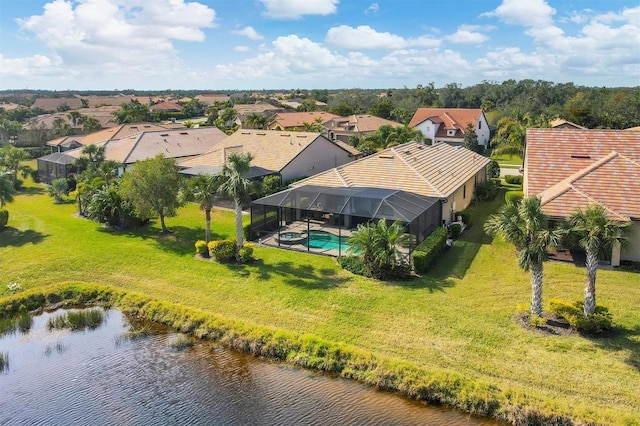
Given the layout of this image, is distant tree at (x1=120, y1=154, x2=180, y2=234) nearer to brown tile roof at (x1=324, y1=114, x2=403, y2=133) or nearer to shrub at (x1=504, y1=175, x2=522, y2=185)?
shrub at (x1=504, y1=175, x2=522, y2=185)

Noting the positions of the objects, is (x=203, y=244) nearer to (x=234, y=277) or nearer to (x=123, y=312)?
(x=234, y=277)

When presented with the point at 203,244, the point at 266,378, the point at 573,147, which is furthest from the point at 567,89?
the point at 266,378

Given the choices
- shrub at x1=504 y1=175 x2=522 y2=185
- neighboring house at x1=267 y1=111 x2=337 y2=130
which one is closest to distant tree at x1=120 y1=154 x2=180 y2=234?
shrub at x1=504 y1=175 x2=522 y2=185

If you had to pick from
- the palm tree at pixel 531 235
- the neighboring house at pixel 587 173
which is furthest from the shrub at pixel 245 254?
the neighboring house at pixel 587 173

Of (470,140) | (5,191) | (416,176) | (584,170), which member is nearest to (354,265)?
(416,176)

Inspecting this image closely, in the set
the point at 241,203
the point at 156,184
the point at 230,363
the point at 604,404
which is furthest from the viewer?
the point at 156,184

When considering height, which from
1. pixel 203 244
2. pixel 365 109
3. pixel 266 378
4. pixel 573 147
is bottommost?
pixel 266 378
